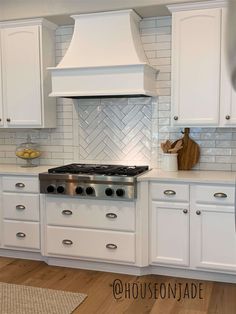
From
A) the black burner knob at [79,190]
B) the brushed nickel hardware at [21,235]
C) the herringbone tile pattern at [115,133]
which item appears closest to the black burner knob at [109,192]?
the black burner knob at [79,190]

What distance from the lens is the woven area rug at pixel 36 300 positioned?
8.79ft

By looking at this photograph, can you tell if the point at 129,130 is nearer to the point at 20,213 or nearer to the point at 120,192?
the point at 120,192

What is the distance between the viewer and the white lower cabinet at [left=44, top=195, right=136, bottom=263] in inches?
128

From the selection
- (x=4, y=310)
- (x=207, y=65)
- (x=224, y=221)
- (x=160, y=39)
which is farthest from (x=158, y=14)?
(x=4, y=310)

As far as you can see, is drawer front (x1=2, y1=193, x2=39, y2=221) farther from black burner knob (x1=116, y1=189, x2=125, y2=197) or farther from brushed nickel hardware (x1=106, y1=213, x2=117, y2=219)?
black burner knob (x1=116, y1=189, x2=125, y2=197)

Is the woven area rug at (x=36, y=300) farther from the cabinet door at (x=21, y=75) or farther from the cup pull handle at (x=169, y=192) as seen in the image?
the cabinet door at (x=21, y=75)

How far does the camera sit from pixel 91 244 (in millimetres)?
3357

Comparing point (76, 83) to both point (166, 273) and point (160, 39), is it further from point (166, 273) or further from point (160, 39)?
point (166, 273)

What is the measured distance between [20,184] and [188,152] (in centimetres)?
168

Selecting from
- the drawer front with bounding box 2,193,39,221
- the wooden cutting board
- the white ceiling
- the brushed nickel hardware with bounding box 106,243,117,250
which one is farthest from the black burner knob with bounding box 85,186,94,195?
the white ceiling

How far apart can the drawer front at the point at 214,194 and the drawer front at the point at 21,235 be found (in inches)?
61.8

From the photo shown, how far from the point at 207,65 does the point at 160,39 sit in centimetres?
67

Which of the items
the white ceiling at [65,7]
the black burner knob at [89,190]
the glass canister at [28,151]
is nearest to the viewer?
the black burner knob at [89,190]

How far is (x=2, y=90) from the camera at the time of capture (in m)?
3.90
